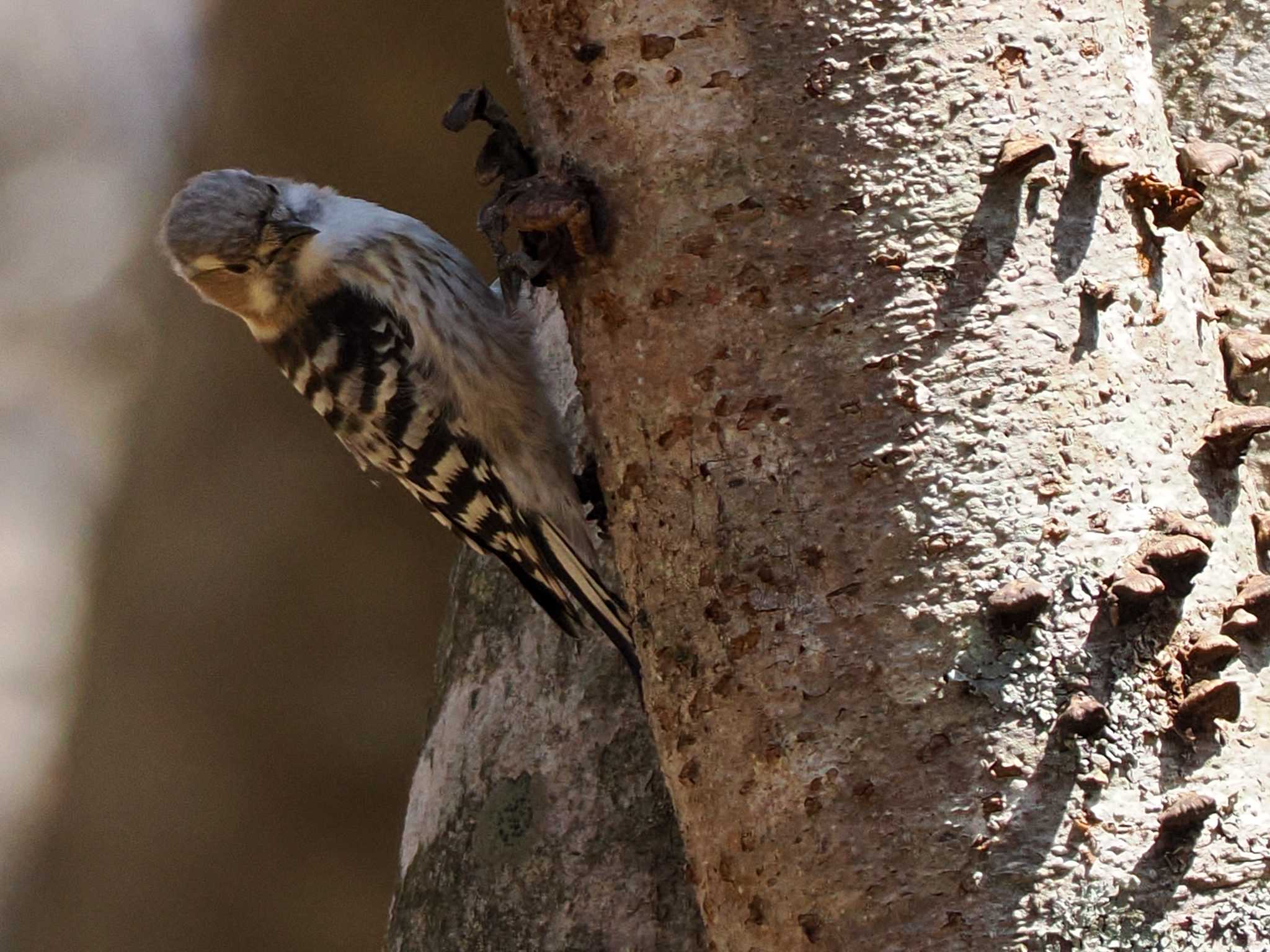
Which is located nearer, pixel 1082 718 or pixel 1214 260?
pixel 1082 718

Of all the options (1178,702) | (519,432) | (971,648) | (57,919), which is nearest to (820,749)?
(971,648)

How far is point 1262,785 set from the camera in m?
1.50

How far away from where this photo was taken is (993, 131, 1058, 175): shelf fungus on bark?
5.14ft

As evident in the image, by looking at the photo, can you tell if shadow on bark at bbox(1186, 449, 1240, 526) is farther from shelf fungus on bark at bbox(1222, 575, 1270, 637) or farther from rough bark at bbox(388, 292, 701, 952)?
rough bark at bbox(388, 292, 701, 952)

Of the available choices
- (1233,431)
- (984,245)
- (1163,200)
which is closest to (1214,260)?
(1163,200)

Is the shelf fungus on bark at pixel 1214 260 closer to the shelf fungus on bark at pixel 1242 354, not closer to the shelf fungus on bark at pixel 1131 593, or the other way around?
the shelf fungus on bark at pixel 1242 354

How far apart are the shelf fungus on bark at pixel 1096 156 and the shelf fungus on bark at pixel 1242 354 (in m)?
0.29

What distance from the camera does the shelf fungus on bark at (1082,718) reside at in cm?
146

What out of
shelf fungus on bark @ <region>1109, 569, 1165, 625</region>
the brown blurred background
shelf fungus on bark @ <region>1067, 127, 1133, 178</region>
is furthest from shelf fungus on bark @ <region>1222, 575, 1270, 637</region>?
the brown blurred background

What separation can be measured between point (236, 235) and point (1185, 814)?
2196mm

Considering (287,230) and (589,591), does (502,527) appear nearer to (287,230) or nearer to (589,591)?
(589,591)

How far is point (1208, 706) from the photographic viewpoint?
149 centimetres

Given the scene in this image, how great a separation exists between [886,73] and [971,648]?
0.62m

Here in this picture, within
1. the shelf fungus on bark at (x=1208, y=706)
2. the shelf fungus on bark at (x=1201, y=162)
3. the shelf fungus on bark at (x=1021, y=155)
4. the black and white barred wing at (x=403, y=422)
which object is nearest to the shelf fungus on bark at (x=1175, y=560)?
the shelf fungus on bark at (x=1208, y=706)
